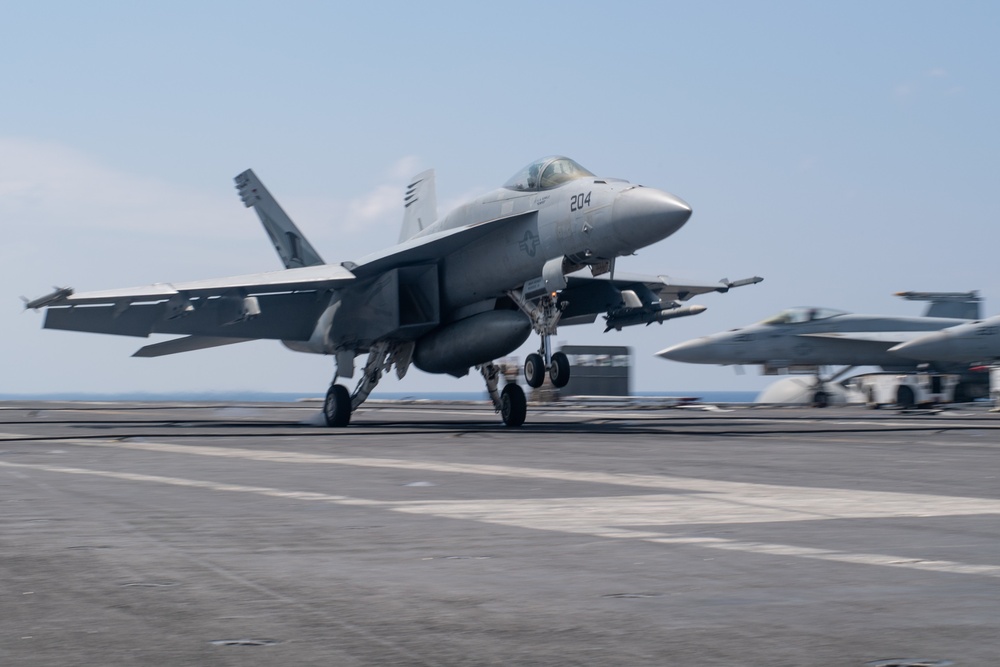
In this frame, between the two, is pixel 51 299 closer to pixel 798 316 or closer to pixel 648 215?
pixel 648 215

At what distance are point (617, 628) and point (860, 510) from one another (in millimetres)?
3783

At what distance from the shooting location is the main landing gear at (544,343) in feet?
52.8

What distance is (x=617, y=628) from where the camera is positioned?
3.43 metres

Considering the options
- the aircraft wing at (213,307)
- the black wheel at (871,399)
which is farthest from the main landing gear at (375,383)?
the black wheel at (871,399)

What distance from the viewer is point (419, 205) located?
2505 centimetres

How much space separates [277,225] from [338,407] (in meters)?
7.33

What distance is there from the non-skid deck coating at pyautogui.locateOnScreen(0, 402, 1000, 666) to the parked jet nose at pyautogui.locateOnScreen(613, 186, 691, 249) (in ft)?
21.4

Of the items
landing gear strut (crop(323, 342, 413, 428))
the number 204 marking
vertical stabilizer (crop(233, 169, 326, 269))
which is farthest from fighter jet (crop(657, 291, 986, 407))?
the number 204 marking

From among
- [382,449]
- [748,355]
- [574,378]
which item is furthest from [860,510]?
[574,378]

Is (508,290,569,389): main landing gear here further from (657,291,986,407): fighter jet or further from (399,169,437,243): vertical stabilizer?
(657,291,986,407): fighter jet

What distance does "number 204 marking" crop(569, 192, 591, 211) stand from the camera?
55.7 ft

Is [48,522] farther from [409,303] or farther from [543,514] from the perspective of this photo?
[409,303]

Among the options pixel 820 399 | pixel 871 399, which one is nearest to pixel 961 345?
pixel 871 399

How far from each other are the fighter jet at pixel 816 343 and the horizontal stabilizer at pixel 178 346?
1869 centimetres
